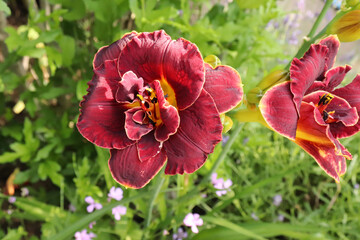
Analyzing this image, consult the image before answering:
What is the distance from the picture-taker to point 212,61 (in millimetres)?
656

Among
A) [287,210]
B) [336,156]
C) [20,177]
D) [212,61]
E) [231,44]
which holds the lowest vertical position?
[287,210]

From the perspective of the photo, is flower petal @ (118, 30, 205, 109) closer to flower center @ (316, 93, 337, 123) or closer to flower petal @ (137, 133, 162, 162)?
flower petal @ (137, 133, 162, 162)

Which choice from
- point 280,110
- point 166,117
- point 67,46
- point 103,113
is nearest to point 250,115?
point 280,110

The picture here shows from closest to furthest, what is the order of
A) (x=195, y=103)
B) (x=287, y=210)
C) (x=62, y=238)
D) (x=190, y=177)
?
(x=195, y=103)
(x=62, y=238)
(x=190, y=177)
(x=287, y=210)

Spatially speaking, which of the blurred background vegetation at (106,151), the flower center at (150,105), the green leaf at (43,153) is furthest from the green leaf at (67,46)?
the flower center at (150,105)

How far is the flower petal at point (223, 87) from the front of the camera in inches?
23.8

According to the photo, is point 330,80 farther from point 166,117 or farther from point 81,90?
point 81,90

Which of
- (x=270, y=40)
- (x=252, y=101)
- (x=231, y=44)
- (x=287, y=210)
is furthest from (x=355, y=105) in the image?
(x=287, y=210)

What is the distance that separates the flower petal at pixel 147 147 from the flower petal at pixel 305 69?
0.95 ft

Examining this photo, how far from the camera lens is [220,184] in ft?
3.50

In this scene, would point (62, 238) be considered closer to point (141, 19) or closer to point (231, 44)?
point (141, 19)

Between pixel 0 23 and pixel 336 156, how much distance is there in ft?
4.92

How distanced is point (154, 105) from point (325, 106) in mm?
370

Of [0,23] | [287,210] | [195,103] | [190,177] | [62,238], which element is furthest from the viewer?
[287,210]
